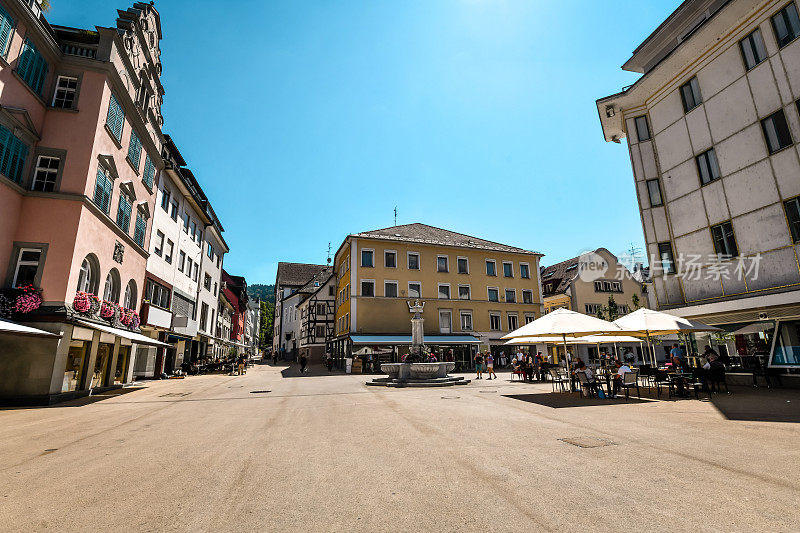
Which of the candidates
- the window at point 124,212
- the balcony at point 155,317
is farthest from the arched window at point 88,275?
the balcony at point 155,317

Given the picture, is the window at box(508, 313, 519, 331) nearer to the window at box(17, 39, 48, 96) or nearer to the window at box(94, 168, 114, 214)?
the window at box(94, 168, 114, 214)

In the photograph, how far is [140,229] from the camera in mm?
20219

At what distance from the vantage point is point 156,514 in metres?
3.64

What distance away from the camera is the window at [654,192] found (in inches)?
841

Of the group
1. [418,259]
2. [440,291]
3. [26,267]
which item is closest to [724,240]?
[440,291]

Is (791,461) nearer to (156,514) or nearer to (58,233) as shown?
(156,514)

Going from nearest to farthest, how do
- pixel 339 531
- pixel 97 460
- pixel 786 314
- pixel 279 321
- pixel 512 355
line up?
pixel 339 531 → pixel 97 460 → pixel 786 314 → pixel 512 355 → pixel 279 321

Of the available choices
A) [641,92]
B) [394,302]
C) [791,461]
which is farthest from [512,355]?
[791,461]

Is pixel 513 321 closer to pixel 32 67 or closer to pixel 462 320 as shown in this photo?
pixel 462 320

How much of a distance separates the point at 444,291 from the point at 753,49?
2513 cm

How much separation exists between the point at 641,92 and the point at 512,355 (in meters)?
23.7

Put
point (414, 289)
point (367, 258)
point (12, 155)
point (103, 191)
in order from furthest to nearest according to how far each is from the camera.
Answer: point (414, 289), point (367, 258), point (103, 191), point (12, 155)

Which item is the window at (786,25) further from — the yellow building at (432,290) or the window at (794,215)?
the yellow building at (432,290)

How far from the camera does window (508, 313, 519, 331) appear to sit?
36.7m
